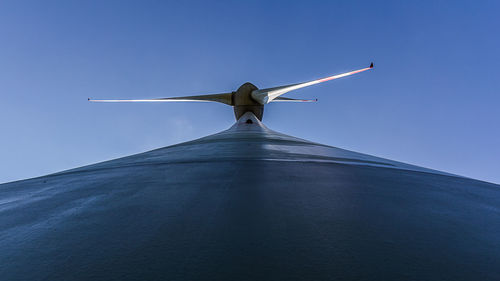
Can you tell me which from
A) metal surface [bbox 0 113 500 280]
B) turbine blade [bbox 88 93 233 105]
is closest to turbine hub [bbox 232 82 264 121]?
turbine blade [bbox 88 93 233 105]

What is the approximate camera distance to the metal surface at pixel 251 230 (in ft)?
3.29

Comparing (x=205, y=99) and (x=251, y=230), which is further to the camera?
(x=205, y=99)

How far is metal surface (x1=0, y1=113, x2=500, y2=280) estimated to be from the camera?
1.00 m

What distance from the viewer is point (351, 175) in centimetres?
255

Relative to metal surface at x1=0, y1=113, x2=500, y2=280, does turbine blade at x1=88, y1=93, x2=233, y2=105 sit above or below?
above

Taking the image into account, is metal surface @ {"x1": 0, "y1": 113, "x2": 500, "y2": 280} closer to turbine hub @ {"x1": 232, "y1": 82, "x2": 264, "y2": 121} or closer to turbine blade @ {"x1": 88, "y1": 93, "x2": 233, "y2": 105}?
turbine blade @ {"x1": 88, "y1": 93, "x2": 233, "y2": 105}

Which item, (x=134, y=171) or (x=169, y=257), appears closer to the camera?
(x=169, y=257)

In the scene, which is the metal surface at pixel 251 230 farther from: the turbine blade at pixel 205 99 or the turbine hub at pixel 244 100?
the turbine hub at pixel 244 100

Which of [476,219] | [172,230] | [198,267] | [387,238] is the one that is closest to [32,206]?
[172,230]

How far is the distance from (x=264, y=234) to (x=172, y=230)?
412 mm

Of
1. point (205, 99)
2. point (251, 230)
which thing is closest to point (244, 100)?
point (205, 99)

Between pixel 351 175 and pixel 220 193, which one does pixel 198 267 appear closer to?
pixel 220 193

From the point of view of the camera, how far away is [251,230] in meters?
1.29

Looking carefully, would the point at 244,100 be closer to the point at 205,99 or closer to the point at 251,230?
the point at 205,99
